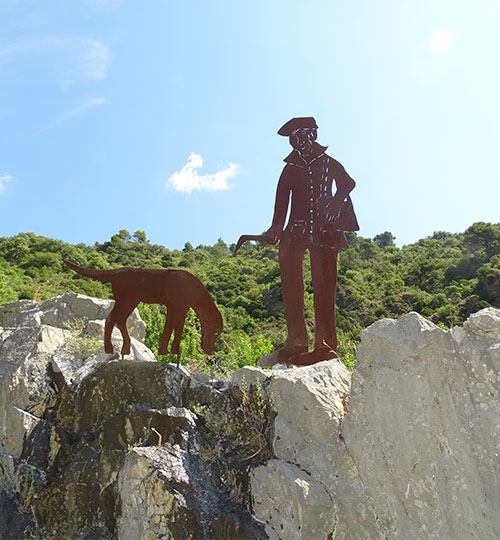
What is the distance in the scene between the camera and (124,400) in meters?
5.55

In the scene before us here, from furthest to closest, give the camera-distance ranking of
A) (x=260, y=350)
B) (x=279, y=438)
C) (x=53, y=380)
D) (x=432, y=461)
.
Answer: (x=260, y=350) < (x=53, y=380) < (x=279, y=438) < (x=432, y=461)

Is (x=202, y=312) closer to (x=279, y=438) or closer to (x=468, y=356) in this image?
(x=279, y=438)

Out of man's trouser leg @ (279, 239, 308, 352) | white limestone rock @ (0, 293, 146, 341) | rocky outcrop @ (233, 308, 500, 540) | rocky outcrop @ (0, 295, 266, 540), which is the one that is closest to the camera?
rocky outcrop @ (233, 308, 500, 540)

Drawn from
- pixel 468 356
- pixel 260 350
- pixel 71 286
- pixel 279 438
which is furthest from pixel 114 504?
pixel 71 286

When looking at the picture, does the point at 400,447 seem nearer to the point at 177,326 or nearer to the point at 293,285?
the point at 177,326

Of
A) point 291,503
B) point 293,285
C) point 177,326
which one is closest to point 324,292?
point 293,285

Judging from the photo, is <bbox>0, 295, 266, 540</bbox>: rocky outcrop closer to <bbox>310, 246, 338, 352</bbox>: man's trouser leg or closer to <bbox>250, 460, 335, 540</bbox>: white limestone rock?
<bbox>250, 460, 335, 540</bbox>: white limestone rock

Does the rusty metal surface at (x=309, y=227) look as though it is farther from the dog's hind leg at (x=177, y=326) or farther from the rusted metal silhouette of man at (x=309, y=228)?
the dog's hind leg at (x=177, y=326)

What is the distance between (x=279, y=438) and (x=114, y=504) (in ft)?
5.34

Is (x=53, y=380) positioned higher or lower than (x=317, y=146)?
lower

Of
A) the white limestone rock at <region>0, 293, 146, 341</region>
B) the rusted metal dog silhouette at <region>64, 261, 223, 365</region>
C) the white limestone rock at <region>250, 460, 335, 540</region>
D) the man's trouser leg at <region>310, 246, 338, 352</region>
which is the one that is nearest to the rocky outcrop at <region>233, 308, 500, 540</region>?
the white limestone rock at <region>250, 460, 335, 540</region>

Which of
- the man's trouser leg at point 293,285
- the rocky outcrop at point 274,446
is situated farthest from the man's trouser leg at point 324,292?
the rocky outcrop at point 274,446

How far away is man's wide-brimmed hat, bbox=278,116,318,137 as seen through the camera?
24.4 feet

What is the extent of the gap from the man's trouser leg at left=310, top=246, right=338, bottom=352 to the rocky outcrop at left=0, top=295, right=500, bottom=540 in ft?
4.99
